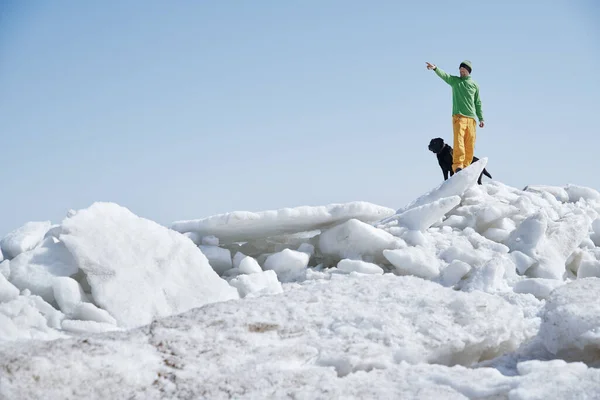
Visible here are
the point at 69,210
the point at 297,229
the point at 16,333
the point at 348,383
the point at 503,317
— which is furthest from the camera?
the point at 297,229

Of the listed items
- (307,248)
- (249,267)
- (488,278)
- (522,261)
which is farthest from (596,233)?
(249,267)

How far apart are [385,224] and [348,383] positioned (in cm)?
352

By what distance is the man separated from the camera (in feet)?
26.5

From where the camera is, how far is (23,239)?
4668 millimetres

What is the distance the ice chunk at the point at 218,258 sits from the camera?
495 cm

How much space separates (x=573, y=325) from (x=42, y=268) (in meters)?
3.37

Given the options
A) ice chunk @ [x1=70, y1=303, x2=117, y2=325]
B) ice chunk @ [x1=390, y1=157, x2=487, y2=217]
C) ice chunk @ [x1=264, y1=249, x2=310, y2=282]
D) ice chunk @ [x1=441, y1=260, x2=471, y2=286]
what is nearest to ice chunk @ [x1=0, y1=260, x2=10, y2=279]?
ice chunk @ [x1=70, y1=303, x2=117, y2=325]

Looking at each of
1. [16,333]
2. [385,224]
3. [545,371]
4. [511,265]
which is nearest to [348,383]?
[545,371]

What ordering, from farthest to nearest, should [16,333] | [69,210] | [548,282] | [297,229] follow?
[297,229] < [69,210] < [548,282] < [16,333]

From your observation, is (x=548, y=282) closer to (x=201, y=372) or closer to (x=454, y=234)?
(x=454, y=234)

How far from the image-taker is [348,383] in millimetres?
2012

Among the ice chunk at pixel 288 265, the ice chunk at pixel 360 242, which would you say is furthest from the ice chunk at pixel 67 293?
the ice chunk at pixel 360 242

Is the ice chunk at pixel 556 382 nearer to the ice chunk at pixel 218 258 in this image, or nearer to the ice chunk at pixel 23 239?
the ice chunk at pixel 218 258

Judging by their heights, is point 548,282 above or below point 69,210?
below
